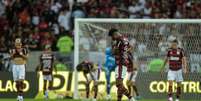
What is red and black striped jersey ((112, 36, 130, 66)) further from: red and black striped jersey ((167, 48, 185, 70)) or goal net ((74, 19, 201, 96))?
goal net ((74, 19, 201, 96))

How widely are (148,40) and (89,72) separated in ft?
8.92

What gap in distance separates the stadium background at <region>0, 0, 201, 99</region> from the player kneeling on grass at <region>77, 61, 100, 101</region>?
1507 millimetres

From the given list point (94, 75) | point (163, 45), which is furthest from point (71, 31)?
point (163, 45)

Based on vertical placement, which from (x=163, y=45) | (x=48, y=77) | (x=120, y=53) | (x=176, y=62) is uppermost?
(x=120, y=53)

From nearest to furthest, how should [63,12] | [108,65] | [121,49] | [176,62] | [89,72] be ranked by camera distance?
1. [121,49]
2. [176,62]
3. [89,72]
4. [108,65]
5. [63,12]

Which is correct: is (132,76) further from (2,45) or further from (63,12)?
(63,12)

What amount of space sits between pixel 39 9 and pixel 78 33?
6.41m

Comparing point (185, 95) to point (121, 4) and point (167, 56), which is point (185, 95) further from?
point (121, 4)

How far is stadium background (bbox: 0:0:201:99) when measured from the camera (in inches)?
1294

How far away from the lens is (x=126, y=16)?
39.3 m

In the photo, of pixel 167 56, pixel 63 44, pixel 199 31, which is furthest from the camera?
pixel 63 44

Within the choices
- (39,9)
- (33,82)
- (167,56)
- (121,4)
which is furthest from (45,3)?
(167,56)

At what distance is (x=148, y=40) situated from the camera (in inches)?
1300

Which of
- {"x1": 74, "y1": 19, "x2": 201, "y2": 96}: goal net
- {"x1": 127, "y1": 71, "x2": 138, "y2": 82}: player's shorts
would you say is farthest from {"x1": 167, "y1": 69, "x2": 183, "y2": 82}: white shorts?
{"x1": 74, "y1": 19, "x2": 201, "y2": 96}: goal net
